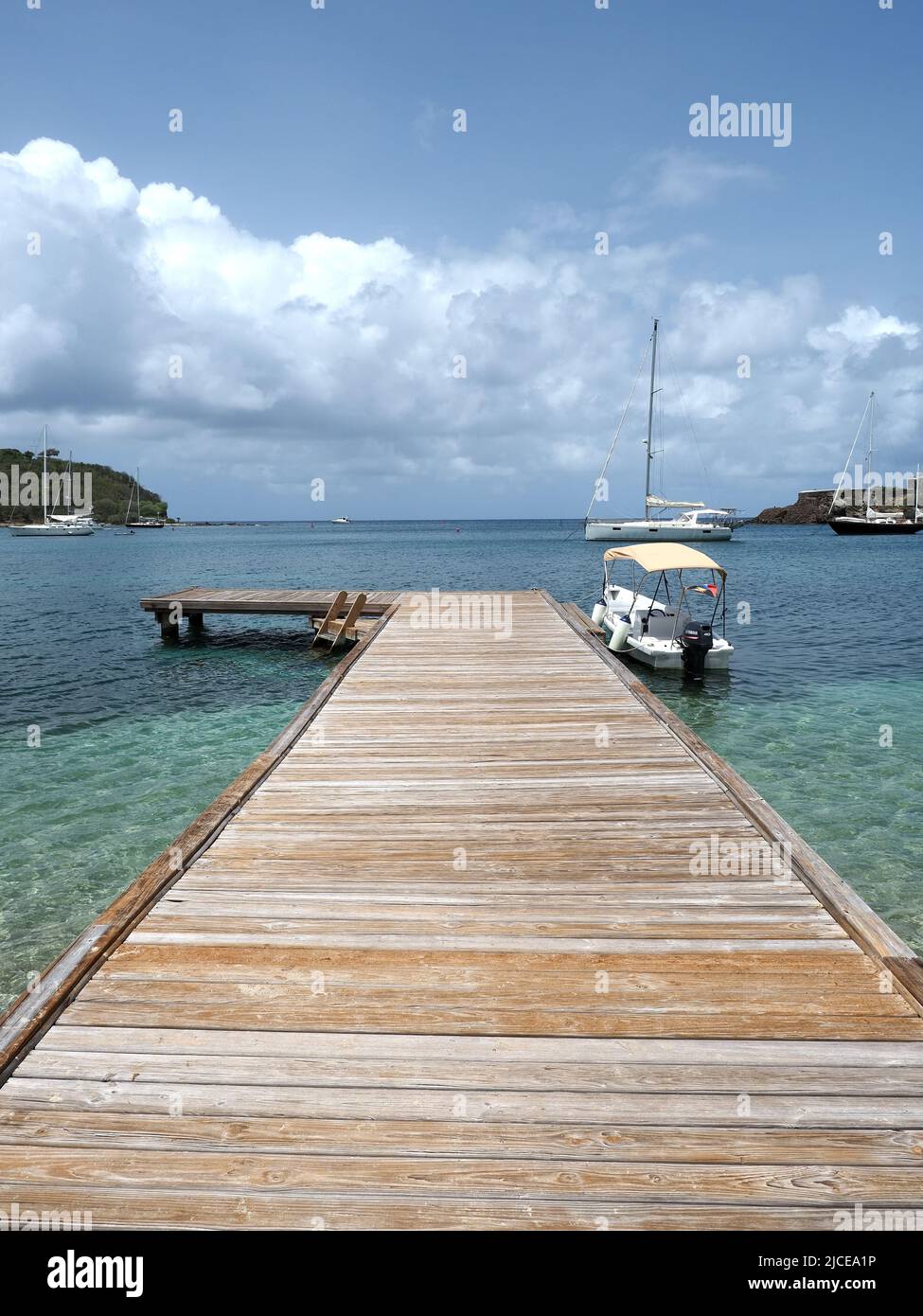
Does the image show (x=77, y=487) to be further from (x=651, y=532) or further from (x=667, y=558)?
(x=667, y=558)

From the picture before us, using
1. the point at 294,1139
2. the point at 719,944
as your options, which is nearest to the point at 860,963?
the point at 719,944

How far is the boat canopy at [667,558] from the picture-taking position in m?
15.9

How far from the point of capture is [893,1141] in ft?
8.57

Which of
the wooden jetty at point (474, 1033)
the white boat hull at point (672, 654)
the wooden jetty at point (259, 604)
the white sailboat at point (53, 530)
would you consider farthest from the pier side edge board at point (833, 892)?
the white sailboat at point (53, 530)

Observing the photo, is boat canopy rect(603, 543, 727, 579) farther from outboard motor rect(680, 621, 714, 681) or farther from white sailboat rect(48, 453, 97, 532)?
white sailboat rect(48, 453, 97, 532)

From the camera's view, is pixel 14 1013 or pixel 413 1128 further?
pixel 14 1013

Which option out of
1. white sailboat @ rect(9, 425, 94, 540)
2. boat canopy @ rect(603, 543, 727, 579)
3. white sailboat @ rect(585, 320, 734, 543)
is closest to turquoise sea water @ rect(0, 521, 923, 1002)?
boat canopy @ rect(603, 543, 727, 579)

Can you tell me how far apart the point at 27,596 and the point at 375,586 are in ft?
56.9

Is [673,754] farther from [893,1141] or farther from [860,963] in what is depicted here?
[893,1141]

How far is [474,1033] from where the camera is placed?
10.4 feet

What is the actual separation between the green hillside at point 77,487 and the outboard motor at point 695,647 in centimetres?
13280

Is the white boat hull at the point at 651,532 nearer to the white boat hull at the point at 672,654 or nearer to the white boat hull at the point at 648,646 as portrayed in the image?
the white boat hull at the point at 648,646

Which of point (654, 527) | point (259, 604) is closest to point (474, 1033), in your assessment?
point (259, 604)

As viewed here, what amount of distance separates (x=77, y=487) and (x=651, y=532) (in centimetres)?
12719
